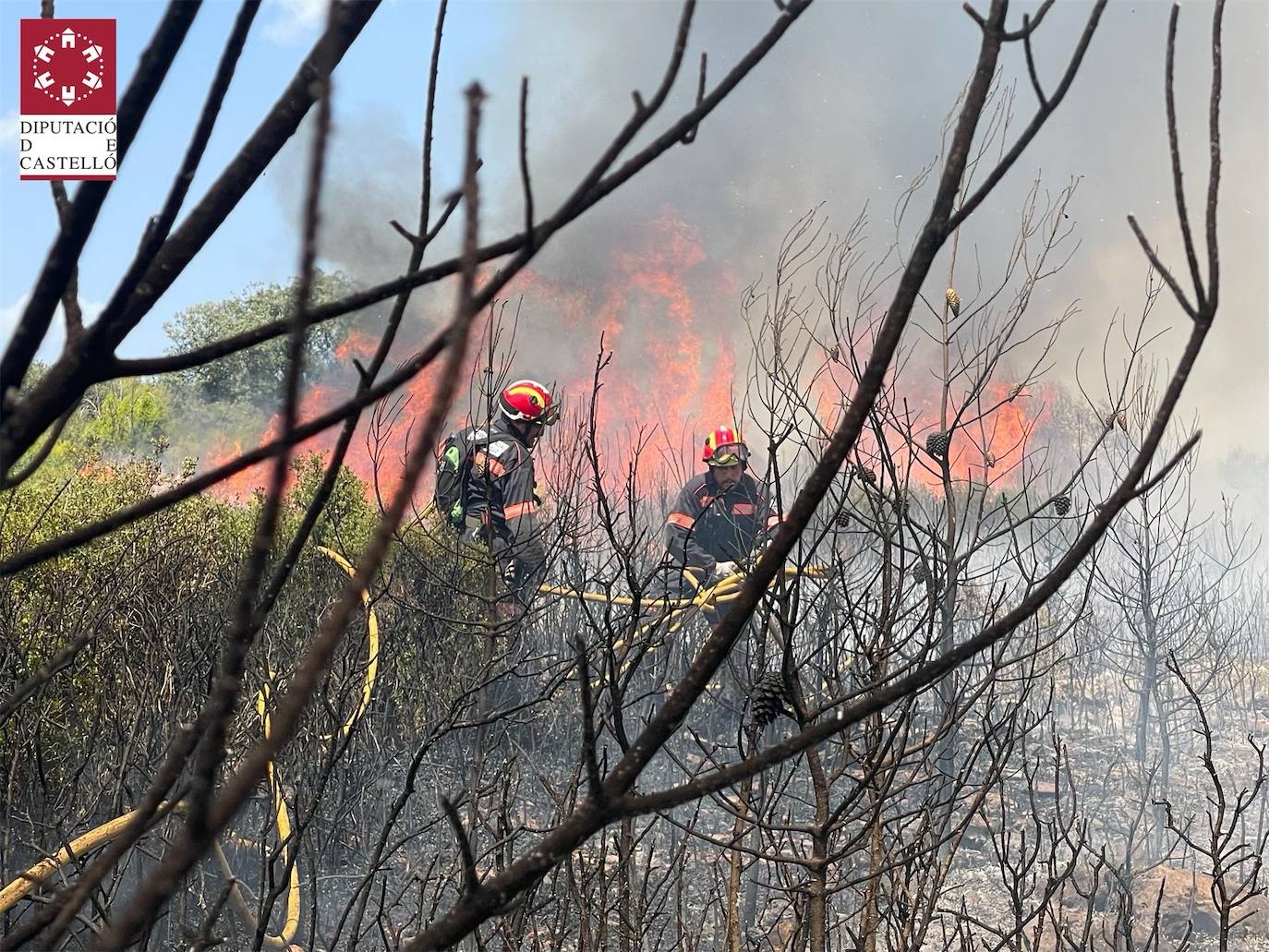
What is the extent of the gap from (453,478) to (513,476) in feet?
1.07

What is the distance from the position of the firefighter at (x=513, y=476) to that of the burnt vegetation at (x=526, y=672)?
27 centimetres

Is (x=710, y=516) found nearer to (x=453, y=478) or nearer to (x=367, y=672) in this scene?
(x=453, y=478)

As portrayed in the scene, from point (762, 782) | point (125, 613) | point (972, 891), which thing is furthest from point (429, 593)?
point (762, 782)

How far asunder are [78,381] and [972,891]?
715 cm

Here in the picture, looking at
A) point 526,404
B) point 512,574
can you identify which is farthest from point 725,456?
point 512,574

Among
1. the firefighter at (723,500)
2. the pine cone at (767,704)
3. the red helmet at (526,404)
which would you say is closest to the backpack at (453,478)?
the red helmet at (526,404)

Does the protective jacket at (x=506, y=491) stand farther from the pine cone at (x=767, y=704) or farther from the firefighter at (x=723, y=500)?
the pine cone at (x=767, y=704)

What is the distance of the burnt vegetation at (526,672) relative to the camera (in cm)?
68

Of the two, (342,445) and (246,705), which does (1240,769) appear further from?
(342,445)

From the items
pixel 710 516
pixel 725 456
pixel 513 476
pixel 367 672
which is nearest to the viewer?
pixel 367 672

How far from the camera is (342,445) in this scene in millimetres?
753

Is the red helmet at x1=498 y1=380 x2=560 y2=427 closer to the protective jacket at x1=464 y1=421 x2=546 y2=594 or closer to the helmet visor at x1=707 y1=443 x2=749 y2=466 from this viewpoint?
the protective jacket at x1=464 y1=421 x2=546 y2=594

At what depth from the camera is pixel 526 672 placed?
254 inches

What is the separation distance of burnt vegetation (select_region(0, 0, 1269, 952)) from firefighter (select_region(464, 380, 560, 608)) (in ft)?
0.89
